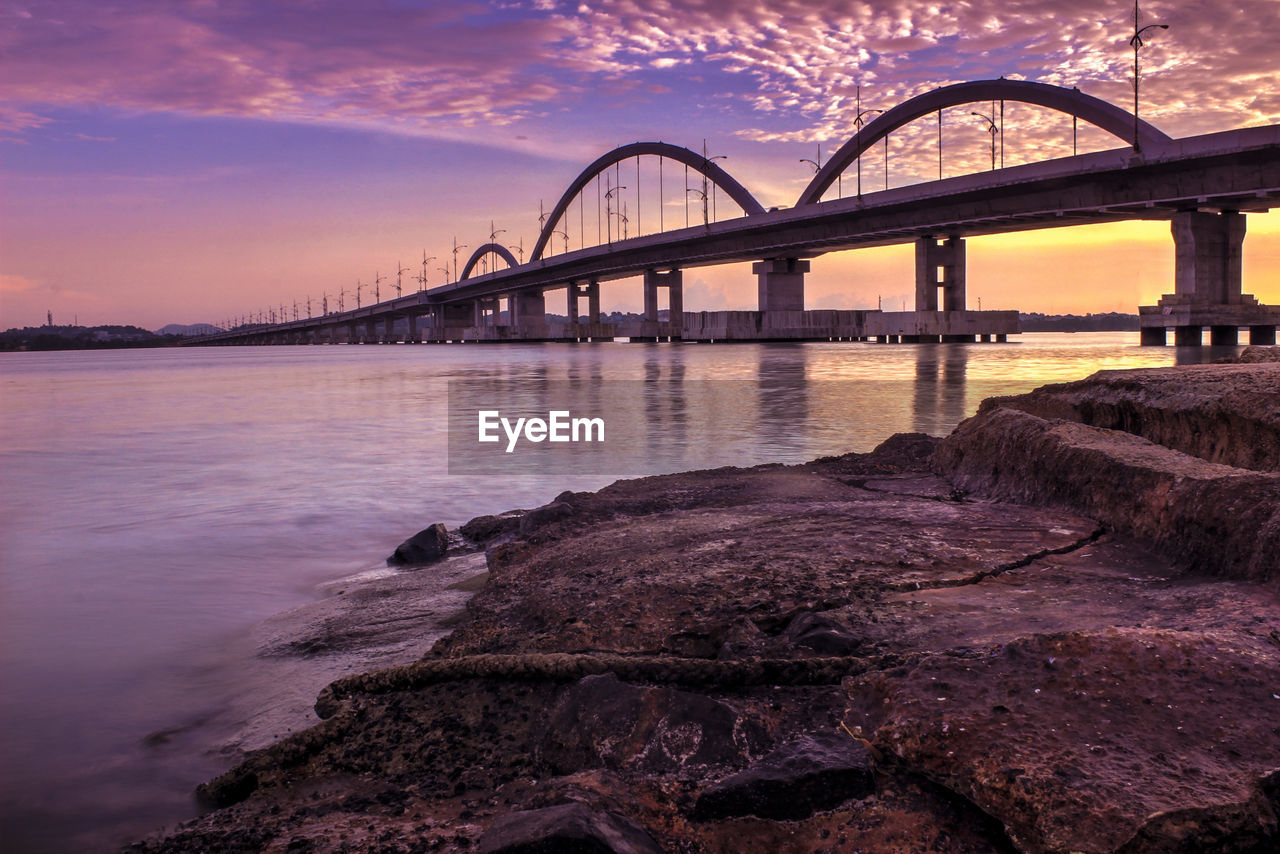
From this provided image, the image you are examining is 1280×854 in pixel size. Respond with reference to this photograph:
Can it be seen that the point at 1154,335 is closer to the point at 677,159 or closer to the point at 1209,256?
the point at 1209,256

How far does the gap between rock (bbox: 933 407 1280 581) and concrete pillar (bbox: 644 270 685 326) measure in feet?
296

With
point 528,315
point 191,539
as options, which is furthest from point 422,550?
point 528,315

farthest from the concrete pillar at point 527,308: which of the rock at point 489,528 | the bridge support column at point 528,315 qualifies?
the rock at point 489,528

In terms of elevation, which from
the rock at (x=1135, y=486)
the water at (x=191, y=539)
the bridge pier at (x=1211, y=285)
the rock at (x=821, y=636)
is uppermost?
the bridge pier at (x=1211, y=285)

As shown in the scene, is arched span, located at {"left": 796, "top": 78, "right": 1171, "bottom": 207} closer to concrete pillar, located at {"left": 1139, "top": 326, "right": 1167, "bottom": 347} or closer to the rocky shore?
concrete pillar, located at {"left": 1139, "top": 326, "right": 1167, "bottom": 347}

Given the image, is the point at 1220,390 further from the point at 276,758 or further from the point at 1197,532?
the point at 276,758

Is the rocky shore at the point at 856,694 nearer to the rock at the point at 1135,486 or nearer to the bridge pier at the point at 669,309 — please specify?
the rock at the point at 1135,486

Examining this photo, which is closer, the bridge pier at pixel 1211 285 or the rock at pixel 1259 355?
the rock at pixel 1259 355

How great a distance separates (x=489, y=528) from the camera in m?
7.22

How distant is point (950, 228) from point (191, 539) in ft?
196

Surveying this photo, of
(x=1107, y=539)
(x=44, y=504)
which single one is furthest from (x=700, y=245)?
(x=1107, y=539)

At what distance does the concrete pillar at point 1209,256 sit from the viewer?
48.4 metres

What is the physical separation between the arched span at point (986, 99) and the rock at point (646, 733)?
5256 centimetres

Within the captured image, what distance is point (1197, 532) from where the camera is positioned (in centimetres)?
382
